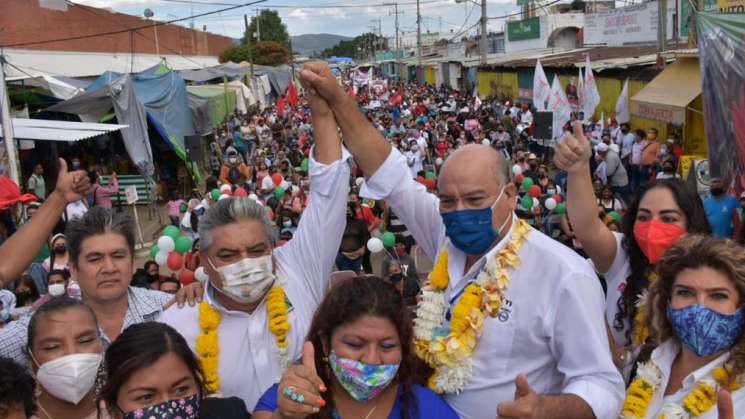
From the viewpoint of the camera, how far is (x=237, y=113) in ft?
87.6

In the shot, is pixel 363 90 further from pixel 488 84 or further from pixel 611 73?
pixel 611 73

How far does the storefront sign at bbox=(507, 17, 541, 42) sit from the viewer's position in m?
40.5

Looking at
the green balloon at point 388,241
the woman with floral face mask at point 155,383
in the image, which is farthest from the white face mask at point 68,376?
the green balloon at point 388,241

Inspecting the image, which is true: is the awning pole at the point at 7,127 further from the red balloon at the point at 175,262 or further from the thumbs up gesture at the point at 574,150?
the thumbs up gesture at the point at 574,150

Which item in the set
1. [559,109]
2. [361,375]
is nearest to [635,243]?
[361,375]

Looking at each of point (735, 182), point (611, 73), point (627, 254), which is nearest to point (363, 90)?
point (611, 73)

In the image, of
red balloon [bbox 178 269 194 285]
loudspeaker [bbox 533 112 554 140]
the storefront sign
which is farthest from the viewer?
the storefront sign

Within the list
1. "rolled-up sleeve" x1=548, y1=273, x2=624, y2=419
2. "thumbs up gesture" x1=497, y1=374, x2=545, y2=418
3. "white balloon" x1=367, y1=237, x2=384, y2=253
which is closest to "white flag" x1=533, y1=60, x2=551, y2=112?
"white balloon" x1=367, y1=237, x2=384, y2=253

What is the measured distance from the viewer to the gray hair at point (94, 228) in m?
2.92

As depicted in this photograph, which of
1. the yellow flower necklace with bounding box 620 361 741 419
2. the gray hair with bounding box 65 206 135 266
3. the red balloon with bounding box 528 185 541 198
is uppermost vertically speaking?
the gray hair with bounding box 65 206 135 266

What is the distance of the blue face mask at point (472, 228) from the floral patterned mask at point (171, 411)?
39.8 inches

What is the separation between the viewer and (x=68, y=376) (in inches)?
94.0

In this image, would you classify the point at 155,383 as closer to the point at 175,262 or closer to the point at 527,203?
the point at 175,262

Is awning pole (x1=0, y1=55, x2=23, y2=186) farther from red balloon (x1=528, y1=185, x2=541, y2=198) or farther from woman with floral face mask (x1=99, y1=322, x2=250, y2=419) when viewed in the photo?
woman with floral face mask (x1=99, y1=322, x2=250, y2=419)
